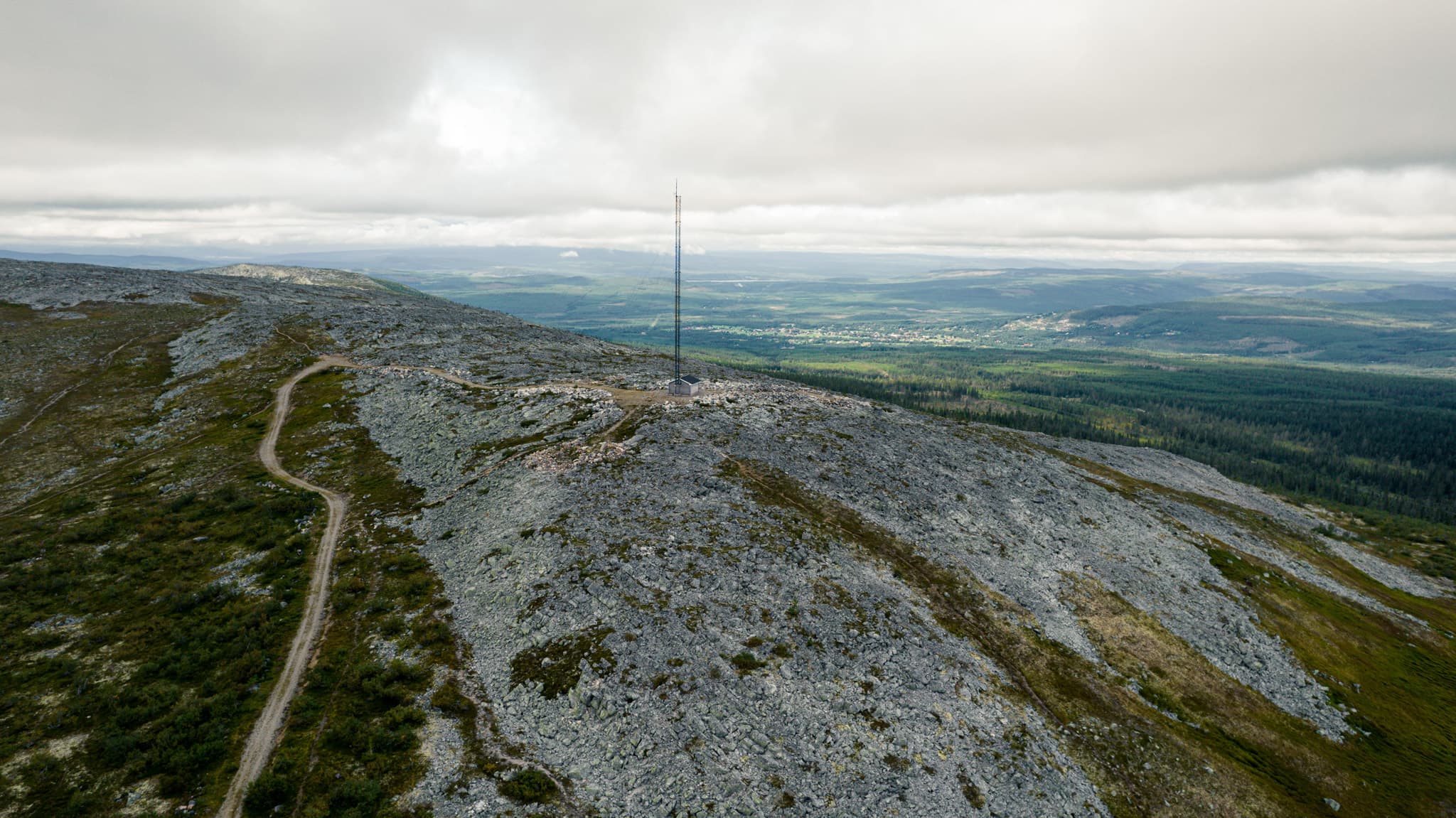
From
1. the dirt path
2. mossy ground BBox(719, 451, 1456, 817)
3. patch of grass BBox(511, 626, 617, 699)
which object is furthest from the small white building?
patch of grass BBox(511, 626, 617, 699)

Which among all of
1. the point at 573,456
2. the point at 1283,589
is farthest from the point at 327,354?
the point at 1283,589

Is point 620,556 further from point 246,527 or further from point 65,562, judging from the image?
point 65,562

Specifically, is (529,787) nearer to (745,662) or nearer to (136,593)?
(745,662)

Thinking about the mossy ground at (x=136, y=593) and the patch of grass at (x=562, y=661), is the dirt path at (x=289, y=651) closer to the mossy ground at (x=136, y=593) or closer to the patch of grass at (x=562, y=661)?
the mossy ground at (x=136, y=593)

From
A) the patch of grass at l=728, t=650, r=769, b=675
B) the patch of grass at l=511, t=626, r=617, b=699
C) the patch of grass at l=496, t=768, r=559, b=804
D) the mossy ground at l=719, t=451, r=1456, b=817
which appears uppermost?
the patch of grass at l=511, t=626, r=617, b=699

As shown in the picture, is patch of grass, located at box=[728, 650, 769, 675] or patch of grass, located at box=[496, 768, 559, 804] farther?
patch of grass, located at box=[728, 650, 769, 675]

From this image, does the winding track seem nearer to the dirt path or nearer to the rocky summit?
the dirt path
